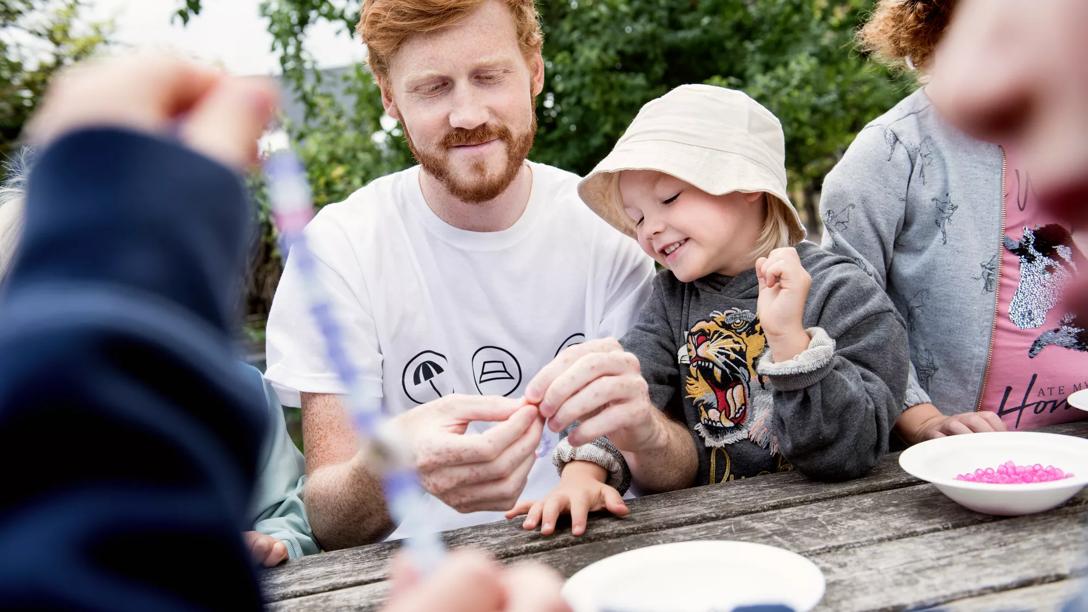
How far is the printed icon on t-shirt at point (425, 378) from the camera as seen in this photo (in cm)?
207

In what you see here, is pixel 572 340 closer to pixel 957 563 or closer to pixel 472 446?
A: pixel 472 446

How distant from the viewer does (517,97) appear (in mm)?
2193

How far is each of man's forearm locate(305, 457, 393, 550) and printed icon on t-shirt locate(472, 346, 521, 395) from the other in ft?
1.36

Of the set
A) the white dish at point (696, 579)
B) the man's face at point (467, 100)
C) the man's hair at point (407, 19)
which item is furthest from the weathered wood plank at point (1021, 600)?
the man's hair at point (407, 19)

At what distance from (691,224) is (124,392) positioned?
1549mm

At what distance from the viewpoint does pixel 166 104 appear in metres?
0.49

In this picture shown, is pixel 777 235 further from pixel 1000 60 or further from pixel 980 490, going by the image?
pixel 1000 60

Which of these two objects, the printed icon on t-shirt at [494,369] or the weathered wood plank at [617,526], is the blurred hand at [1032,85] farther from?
the printed icon on t-shirt at [494,369]

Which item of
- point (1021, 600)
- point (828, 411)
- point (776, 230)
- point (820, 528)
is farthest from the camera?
point (776, 230)

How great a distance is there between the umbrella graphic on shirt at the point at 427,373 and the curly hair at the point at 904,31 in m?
1.24

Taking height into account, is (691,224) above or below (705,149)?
below

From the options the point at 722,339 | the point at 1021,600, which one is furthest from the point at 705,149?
the point at 1021,600

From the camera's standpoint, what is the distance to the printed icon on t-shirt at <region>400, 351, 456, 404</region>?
81.4 inches

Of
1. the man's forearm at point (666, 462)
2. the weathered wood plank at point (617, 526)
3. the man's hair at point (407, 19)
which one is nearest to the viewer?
the weathered wood plank at point (617, 526)
